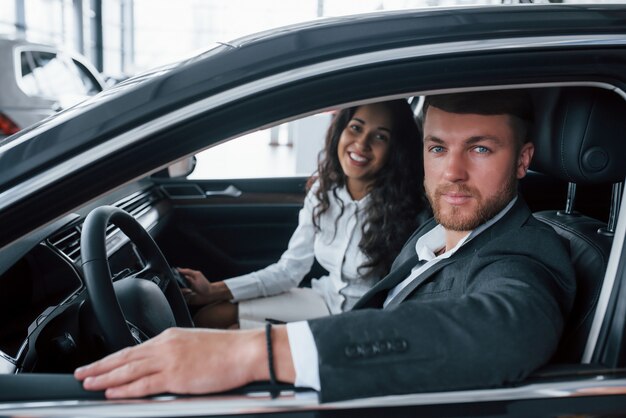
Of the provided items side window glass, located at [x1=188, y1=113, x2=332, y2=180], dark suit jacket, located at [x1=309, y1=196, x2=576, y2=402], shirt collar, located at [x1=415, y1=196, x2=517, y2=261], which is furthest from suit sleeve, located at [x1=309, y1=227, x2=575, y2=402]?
side window glass, located at [x1=188, y1=113, x2=332, y2=180]

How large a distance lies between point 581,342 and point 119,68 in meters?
12.8


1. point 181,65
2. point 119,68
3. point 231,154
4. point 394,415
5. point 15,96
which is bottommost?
point 231,154

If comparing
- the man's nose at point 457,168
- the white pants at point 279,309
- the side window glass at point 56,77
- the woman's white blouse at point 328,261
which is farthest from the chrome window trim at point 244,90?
the side window glass at point 56,77

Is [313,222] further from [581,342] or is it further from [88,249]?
[581,342]

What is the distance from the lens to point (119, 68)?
41.7ft

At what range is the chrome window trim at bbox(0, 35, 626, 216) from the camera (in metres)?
0.86

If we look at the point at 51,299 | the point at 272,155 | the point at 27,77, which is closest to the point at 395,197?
the point at 51,299

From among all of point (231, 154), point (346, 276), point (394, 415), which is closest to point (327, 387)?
point (394, 415)

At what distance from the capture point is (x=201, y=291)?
2287mm

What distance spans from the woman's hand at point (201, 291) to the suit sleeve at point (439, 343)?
4.57ft

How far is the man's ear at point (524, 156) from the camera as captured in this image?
138 cm

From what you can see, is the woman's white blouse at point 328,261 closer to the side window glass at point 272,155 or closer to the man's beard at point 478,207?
the man's beard at point 478,207

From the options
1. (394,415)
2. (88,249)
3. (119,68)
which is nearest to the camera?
(394,415)

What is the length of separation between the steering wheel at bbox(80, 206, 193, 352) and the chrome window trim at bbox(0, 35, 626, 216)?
0.37 m
